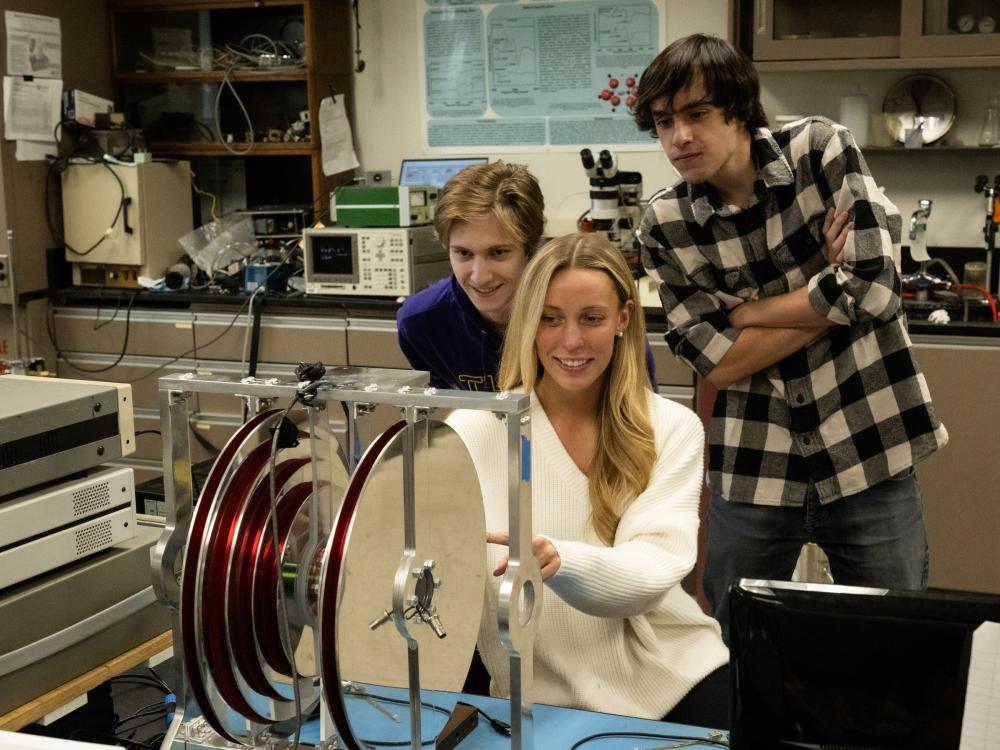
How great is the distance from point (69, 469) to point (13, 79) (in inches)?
110

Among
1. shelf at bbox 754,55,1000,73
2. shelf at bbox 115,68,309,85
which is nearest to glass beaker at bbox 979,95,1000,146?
shelf at bbox 754,55,1000,73

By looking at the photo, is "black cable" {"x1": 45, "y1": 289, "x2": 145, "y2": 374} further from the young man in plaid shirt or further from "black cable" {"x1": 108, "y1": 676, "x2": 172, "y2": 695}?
the young man in plaid shirt

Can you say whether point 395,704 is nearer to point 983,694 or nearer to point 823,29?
point 983,694

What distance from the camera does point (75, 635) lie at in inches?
56.6

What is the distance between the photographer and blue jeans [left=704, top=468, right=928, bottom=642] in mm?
1904

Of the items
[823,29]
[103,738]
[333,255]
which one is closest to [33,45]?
[333,255]

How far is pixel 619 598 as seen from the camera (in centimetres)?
142

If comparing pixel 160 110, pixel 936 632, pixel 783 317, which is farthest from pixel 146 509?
pixel 160 110

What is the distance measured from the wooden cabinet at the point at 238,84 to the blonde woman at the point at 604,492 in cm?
259

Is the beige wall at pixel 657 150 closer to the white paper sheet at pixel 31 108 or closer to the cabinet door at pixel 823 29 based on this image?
the cabinet door at pixel 823 29

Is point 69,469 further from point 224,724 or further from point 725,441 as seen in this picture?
point 725,441

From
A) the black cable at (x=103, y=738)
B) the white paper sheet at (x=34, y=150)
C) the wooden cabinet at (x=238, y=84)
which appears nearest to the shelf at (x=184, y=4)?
the wooden cabinet at (x=238, y=84)

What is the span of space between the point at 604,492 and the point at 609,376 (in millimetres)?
188

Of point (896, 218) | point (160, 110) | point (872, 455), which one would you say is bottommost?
point (872, 455)
